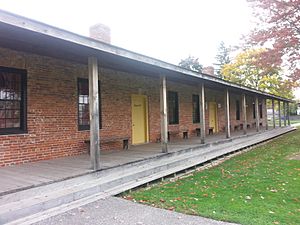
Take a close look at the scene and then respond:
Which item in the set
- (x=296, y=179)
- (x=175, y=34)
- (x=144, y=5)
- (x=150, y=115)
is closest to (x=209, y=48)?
(x=175, y=34)

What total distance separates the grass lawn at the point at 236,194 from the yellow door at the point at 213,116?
8703 millimetres

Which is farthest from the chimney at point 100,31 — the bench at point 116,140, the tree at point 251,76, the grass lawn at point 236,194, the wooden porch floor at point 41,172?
the tree at point 251,76

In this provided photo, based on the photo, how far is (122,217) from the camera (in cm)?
406

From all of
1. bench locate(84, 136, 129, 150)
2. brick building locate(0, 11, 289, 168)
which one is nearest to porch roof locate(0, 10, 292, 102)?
brick building locate(0, 11, 289, 168)

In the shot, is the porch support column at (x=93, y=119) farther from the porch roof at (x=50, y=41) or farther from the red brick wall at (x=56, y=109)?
the red brick wall at (x=56, y=109)

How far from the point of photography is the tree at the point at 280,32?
10977mm

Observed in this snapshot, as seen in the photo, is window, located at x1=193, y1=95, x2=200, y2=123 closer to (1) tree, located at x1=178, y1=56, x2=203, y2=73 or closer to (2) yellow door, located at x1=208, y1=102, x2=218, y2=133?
(2) yellow door, located at x1=208, y1=102, x2=218, y2=133

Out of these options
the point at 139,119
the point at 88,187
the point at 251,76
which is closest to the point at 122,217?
the point at 88,187

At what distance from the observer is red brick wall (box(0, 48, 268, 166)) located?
22.0 feet

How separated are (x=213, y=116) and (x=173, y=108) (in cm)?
456

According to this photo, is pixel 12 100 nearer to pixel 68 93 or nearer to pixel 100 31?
pixel 68 93

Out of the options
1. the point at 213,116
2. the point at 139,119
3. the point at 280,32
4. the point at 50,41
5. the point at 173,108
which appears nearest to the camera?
the point at 50,41

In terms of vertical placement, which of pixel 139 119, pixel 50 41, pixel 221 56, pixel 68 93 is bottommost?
pixel 139 119

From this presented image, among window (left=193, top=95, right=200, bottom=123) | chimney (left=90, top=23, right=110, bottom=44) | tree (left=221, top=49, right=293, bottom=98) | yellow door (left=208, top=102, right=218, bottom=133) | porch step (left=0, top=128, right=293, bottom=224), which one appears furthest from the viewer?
tree (left=221, top=49, right=293, bottom=98)
